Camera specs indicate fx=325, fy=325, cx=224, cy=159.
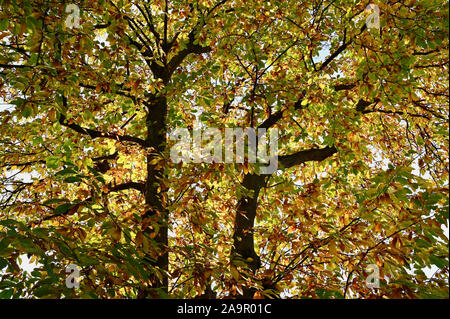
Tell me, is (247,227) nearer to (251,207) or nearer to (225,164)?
(251,207)

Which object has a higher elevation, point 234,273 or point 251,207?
point 251,207

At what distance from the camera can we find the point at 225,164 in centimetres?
477

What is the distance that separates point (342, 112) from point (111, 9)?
4.15 m

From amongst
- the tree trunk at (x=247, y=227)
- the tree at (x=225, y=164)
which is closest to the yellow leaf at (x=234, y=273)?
the tree at (x=225, y=164)

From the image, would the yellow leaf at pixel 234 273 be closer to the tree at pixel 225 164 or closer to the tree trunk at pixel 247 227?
the tree at pixel 225 164

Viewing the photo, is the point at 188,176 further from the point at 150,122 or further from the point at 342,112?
the point at 342,112

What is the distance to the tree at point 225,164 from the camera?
2.96 m

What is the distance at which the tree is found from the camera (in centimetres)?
296

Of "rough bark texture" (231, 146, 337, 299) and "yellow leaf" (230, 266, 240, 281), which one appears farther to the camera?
"rough bark texture" (231, 146, 337, 299)

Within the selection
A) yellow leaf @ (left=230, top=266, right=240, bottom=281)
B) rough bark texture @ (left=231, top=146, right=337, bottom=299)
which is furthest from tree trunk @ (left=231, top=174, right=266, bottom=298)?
yellow leaf @ (left=230, top=266, right=240, bottom=281)

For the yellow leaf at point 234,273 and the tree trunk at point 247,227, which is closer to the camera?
the yellow leaf at point 234,273

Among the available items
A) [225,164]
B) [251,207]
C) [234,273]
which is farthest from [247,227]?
[234,273]

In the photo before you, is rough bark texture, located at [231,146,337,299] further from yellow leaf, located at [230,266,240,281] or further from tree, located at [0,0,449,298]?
yellow leaf, located at [230,266,240,281]

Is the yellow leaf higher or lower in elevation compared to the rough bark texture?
lower
